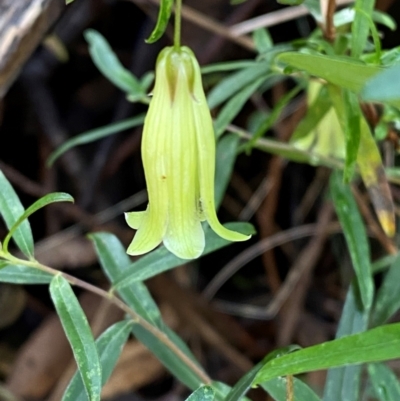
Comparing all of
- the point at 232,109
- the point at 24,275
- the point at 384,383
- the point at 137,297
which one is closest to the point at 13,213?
the point at 24,275

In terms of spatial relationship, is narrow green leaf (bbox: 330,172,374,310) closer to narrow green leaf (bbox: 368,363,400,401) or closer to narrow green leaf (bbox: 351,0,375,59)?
narrow green leaf (bbox: 368,363,400,401)

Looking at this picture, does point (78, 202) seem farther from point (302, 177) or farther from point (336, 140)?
point (336, 140)

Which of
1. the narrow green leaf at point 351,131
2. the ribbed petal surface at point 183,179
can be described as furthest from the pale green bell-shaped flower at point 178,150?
the narrow green leaf at point 351,131

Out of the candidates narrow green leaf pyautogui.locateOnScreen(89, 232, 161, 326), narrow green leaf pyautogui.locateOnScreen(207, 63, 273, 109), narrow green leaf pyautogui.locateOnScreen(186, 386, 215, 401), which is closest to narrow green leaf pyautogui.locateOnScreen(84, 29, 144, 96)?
narrow green leaf pyautogui.locateOnScreen(207, 63, 273, 109)

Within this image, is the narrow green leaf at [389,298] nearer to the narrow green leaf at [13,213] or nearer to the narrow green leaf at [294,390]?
the narrow green leaf at [294,390]

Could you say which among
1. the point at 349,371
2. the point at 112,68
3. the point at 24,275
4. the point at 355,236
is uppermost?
the point at 112,68

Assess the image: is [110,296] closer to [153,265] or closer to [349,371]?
[153,265]

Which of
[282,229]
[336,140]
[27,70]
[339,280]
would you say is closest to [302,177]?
[282,229]
